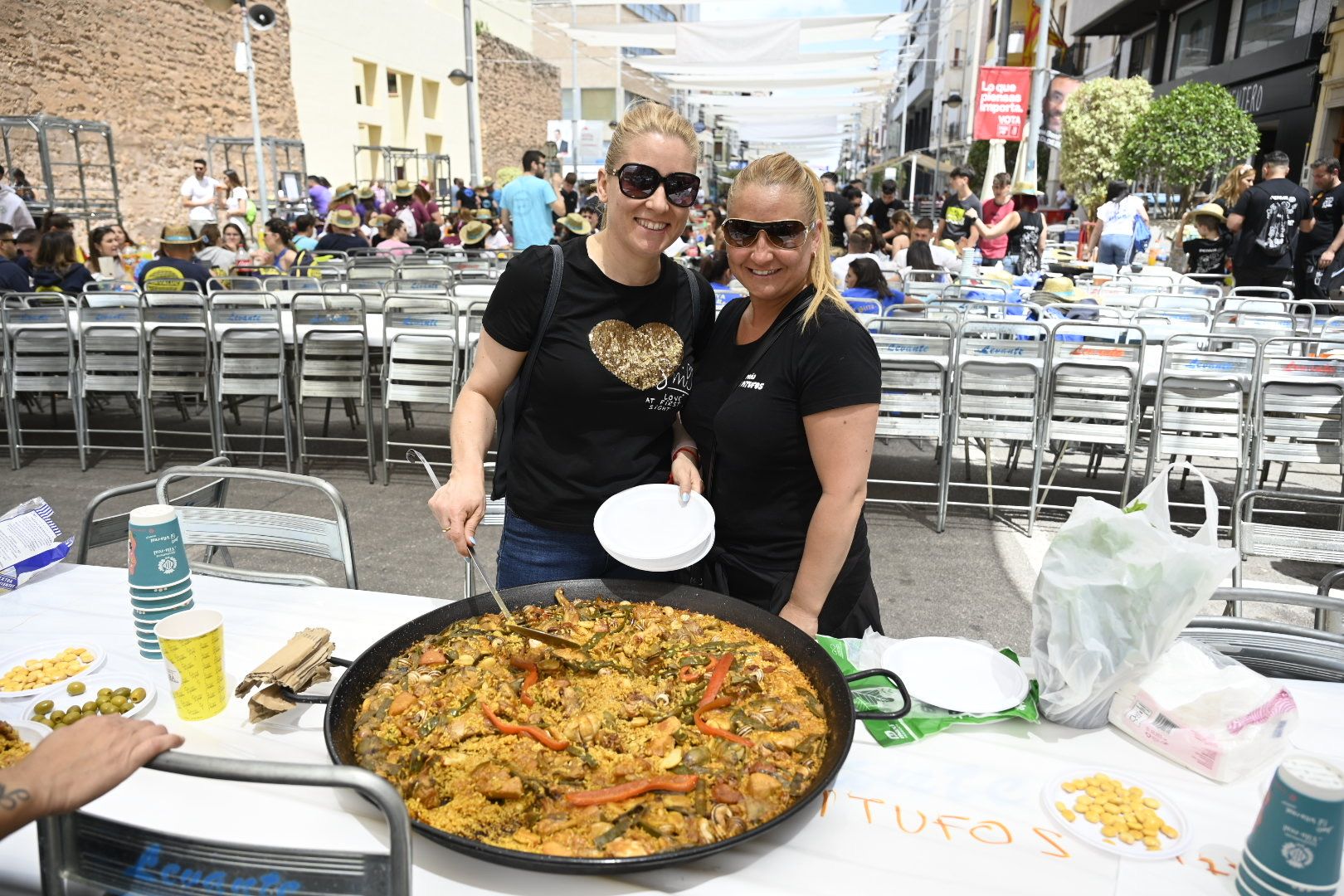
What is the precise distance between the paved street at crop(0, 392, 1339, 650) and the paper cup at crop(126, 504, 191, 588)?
260 cm

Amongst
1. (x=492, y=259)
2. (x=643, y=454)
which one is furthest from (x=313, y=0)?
(x=643, y=454)

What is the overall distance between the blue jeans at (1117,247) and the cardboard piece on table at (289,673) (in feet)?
38.5

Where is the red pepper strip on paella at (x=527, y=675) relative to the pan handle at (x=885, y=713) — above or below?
below

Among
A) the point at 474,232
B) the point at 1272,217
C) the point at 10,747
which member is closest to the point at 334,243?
the point at 474,232

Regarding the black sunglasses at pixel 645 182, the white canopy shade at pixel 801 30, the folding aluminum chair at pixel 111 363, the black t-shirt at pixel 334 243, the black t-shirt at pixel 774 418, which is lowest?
the folding aluminum chair at pixel 111 363

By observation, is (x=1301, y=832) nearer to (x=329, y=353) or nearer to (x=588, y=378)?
(x=588, y=378)

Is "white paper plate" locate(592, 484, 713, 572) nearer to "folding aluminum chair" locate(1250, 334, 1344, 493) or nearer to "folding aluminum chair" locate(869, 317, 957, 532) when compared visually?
"folding aluminum chair" locate(869, 317, 957, 532)

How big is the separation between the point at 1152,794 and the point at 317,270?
9.14 metres

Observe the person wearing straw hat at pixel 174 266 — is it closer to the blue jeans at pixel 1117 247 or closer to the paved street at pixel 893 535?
the paved street at pixel 893 535

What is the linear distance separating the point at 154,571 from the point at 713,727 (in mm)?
1221

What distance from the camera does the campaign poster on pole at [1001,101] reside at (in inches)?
583

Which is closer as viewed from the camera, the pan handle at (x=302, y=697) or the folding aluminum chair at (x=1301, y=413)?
the pan handle at (x=302, y=697)

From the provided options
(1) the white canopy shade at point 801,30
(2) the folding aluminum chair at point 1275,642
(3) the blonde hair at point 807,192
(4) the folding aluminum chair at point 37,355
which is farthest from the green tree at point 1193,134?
(4) the folding aluminum chair at point 37,355

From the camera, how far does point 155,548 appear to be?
1.76 m
